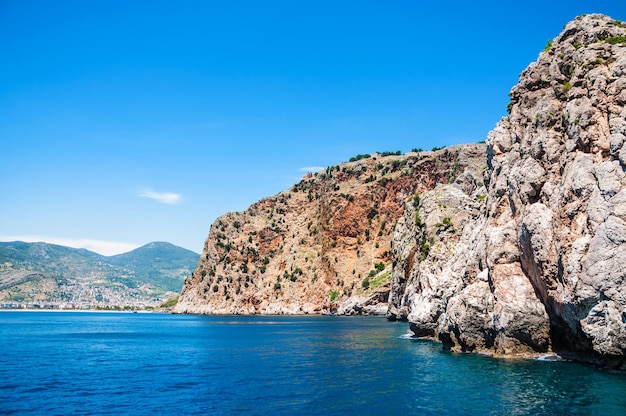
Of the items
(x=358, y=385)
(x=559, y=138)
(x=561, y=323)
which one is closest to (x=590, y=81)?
(x=559, y=138)

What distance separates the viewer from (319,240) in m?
177

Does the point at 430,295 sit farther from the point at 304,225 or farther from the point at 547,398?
the point at 304,225

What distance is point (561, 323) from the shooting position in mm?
36938

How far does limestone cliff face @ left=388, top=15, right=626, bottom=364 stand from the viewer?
3144cm

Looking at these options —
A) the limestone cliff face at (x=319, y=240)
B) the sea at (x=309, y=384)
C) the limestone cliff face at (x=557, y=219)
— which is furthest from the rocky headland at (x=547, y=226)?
the limestone cliff face at (x=319, y=240)

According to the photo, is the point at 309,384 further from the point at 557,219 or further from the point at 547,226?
the point at 557,219

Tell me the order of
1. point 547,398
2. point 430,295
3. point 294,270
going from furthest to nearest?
1. point 294,270
2. point 430,295
3. point 547,398

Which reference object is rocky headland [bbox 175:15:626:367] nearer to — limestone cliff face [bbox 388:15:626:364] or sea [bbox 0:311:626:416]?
limestone cliff face [bbox 388:15:626:364]

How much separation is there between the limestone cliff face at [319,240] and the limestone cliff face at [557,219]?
9878 centimetres

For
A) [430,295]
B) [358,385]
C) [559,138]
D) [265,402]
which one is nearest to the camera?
[265,402]

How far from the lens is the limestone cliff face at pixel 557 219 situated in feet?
103

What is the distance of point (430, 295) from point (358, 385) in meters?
26.0

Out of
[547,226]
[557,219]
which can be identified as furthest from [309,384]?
[557,219]

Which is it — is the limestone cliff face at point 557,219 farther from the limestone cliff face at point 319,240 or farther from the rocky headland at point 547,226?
the limestone cliff face at point 319,240
